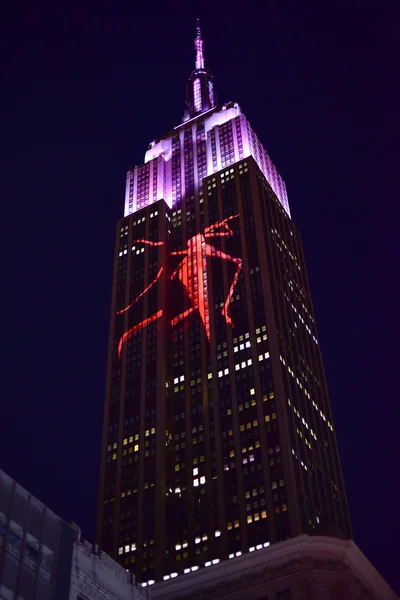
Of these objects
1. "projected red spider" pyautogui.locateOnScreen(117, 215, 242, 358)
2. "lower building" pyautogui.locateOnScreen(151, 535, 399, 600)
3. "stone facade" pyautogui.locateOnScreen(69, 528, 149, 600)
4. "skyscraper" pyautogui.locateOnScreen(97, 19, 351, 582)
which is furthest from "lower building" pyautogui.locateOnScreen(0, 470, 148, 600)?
"projected red spider" pyautogui.locateOnScreen(117, 215, 242, 358)

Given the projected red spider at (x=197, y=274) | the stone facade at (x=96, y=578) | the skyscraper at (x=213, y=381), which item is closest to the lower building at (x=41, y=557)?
the stone facade at (x=96, y=578)

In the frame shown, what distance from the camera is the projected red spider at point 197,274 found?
541 ft

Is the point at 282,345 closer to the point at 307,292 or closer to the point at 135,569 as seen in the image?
the point at 307,292

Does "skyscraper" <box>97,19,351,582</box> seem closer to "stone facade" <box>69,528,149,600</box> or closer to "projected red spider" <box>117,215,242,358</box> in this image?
"projected red spider" <box>117,215,242,358</box>

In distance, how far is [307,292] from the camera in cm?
18238

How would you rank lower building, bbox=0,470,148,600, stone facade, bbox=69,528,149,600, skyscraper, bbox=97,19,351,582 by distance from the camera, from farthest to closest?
1. skyscraper, bbox=97,19,351,582
2. stone facade, bbox=69,528,149,600
3. lower building, bbox=0,470,148,600

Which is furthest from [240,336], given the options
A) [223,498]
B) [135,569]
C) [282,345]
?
[135,569]

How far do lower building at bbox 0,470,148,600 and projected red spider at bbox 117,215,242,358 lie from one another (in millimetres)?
94745

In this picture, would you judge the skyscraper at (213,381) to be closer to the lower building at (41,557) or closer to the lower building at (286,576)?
the lower building at (286,576)

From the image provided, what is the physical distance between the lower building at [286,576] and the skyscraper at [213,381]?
303 inches

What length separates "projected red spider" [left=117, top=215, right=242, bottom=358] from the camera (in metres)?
165

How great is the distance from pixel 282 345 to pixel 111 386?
3721cm

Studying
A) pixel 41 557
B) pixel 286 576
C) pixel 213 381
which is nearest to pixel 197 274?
pixel 213 381

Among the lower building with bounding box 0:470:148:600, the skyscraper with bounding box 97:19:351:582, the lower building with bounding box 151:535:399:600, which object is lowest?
the lower building with bounding box 0:470:148:600
